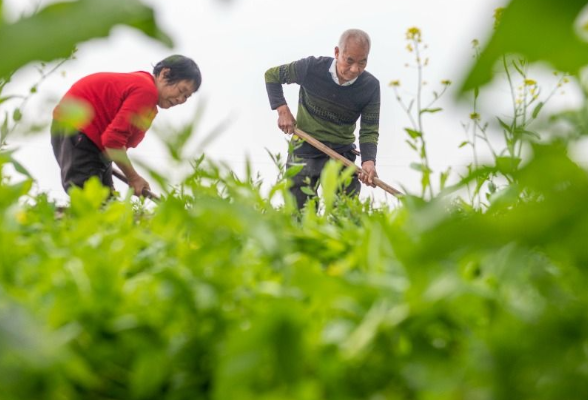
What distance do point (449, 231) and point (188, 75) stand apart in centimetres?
345

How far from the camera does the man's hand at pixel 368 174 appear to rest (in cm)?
434

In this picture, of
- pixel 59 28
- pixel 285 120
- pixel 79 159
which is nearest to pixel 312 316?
pixel 59 28

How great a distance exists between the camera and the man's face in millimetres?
4559

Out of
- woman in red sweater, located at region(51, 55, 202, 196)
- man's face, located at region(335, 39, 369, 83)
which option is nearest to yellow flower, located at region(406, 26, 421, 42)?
woman in red sweater, located at region(51, 55, 202, 196)

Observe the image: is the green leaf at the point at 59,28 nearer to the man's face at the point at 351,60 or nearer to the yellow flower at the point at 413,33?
the yellow flower at the point at 413,33

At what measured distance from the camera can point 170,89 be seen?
3473 millimetres

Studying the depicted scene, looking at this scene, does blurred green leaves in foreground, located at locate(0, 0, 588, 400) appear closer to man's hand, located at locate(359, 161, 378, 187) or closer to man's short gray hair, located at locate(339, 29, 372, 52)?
man's hand, located at locate(359, 161, 378, 187)

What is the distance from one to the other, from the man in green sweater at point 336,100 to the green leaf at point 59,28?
4.25 meters

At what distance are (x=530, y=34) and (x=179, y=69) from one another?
3447 mm

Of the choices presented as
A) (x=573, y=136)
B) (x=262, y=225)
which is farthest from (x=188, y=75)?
(x=262, y=225)

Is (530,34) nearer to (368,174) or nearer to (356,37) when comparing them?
(368,174)

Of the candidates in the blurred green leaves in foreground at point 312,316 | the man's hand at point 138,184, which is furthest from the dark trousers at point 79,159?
the blurred green leaves in foreground at point 312,316

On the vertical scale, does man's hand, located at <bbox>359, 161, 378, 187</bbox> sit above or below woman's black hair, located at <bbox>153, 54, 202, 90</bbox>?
below

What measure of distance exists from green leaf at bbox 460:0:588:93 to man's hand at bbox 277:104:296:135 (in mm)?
4462
